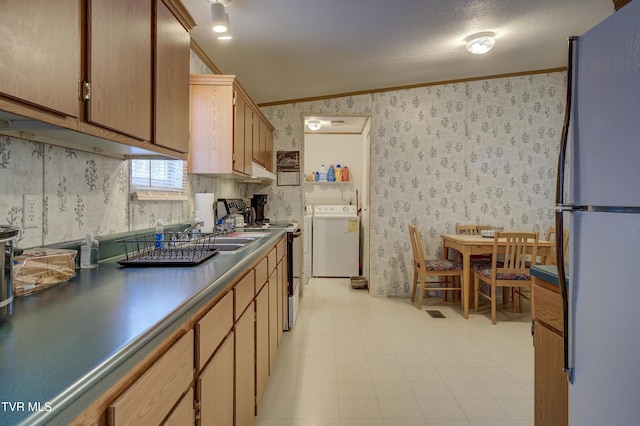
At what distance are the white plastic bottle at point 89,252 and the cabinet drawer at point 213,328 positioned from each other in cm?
57

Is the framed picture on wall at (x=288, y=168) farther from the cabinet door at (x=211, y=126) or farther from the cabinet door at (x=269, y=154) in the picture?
A: the cabinet door at (x=211, y=126)

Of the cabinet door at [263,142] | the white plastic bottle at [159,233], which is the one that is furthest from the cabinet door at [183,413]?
the cabinet door at [263,142]

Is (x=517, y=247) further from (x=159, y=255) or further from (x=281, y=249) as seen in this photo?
(x=159, y=255)

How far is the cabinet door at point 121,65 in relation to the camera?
1.03 metres

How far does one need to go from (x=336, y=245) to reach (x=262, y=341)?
3.50m

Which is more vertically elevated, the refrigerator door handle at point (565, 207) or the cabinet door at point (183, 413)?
the refrigerator door handle at point (565, 207)

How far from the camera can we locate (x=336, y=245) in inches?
212

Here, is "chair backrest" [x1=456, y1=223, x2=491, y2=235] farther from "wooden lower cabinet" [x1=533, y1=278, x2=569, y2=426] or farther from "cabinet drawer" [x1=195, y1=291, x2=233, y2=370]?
"cabinet drawer" [x1=195, y1=291, x2=233, y2=370]

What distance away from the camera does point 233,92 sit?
8.23 ft

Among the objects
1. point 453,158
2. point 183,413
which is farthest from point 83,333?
point 453,158

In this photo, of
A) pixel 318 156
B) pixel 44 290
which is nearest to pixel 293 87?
pixel 318 156

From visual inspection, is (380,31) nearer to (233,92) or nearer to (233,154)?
(233,92)

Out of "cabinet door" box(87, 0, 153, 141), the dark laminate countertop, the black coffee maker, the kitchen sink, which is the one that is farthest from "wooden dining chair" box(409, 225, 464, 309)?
"cabinet door" box(87, 0, 153, 141)

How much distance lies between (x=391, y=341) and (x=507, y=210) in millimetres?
2494
